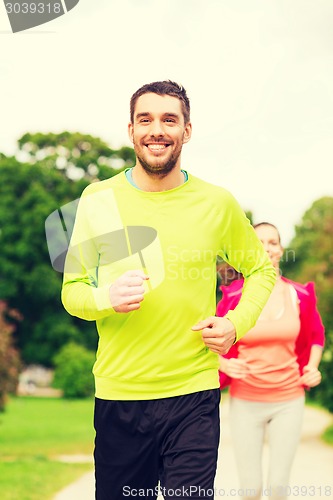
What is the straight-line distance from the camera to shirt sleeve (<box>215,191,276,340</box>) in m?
3.82

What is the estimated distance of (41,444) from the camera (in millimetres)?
16453

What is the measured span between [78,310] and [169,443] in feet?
2.29

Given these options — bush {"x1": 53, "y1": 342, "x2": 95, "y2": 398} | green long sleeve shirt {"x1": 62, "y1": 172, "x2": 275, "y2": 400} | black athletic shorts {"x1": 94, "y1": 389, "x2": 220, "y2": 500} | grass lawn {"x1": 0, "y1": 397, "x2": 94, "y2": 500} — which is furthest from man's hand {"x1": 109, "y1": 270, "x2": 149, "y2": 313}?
bush {"x1": 53, "y1": 342, "x2": 95, "y2": 398}

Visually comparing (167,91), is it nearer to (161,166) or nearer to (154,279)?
(161,166)

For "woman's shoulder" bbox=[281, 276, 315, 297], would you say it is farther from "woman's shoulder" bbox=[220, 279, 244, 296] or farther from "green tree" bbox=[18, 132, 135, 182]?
"green tree" bbox=[18, 132, 135, 182]

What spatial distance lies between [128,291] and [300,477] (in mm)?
7949

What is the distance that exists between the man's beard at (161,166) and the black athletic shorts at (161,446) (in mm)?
982

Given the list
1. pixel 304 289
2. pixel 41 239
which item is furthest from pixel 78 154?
pixel 304 289

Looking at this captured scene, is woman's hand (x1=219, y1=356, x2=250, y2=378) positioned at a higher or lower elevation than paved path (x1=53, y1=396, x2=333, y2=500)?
higher

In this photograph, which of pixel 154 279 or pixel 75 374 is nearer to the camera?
pixel 154 279

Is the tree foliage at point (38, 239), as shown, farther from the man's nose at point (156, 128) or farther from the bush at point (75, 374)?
the man's nose at point (156, 128)

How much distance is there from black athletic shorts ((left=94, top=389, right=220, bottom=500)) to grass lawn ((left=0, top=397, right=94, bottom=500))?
5.97 meters

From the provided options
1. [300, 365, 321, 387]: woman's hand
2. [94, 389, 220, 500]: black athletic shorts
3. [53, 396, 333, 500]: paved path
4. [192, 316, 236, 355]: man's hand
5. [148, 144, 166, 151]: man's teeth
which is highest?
[148, 144, 166, 151]: man's teeth

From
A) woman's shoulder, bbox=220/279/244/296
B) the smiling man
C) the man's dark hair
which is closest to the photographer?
the smiling man
